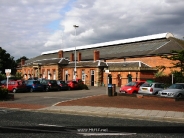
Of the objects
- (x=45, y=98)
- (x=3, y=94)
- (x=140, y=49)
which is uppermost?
(x=140, y=49)

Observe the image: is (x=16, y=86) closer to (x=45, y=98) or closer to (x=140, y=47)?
(x=45, y=98)

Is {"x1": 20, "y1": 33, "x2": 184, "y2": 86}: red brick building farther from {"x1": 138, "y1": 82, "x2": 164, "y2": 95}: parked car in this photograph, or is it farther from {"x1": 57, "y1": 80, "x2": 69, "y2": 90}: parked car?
{"x1": 138, "y1": 82, "x2": 164, "y2": 95}: parked car

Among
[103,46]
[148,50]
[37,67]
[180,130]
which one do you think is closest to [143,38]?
[148,50]

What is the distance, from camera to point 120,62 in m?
53.4

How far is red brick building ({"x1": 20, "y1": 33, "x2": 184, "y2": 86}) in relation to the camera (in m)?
48.5

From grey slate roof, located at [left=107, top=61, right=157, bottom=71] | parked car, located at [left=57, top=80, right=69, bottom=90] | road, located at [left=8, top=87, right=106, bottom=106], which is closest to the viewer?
road, located at [left=8, top=87, right=106, bottom=106]

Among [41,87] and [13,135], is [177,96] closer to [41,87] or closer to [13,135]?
[13,135]

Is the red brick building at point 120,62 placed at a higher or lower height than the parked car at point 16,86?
higher

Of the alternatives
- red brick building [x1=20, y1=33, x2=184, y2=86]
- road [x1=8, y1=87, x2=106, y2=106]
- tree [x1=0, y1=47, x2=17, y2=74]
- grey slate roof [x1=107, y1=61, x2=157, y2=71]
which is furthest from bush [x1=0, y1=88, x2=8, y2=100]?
tree [x1=0, y1=47, x2=17, y2=74]

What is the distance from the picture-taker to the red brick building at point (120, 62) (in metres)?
48.5

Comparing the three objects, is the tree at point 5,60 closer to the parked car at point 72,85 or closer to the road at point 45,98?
the parked car at point 72,85

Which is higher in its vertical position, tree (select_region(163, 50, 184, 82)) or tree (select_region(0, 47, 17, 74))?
tree (select_region(0, 47, 17, 74))

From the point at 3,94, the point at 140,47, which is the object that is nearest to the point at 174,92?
the point at 3,94

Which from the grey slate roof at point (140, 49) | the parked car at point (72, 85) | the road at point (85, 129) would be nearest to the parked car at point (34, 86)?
the parked car at point (72, 85)
